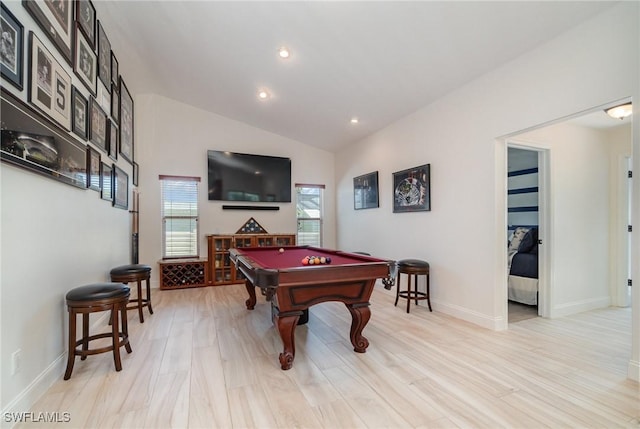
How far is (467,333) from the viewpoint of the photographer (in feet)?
10.1

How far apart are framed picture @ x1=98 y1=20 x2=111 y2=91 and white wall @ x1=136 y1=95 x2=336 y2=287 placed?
2.00 m

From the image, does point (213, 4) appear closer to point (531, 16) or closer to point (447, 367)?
point (531, 16)

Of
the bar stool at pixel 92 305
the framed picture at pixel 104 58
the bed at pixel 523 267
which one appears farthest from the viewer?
the bed at pixel 523 267

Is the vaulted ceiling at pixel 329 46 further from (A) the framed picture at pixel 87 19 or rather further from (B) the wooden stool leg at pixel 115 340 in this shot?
(B) the wooden stool leg at pixel 115 340

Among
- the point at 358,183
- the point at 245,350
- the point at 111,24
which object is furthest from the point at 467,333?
the point at 111,24

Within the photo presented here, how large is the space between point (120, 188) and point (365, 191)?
158 inches

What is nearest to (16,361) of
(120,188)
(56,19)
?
(56,19)

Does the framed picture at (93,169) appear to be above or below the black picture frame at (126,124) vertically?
below

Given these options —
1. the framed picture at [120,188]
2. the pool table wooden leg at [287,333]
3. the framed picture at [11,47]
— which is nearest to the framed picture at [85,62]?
the framed picture at [11,47]

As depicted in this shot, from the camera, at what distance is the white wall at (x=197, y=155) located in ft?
17.9

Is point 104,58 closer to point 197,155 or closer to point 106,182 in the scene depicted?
point 106,182

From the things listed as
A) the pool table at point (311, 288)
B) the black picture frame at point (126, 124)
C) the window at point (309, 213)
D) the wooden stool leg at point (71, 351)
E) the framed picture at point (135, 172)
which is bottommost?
the wooden stool leg at point (71, 351)

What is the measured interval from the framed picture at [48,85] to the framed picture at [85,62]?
0.29 meters

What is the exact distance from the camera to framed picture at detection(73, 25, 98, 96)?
2.59 m
